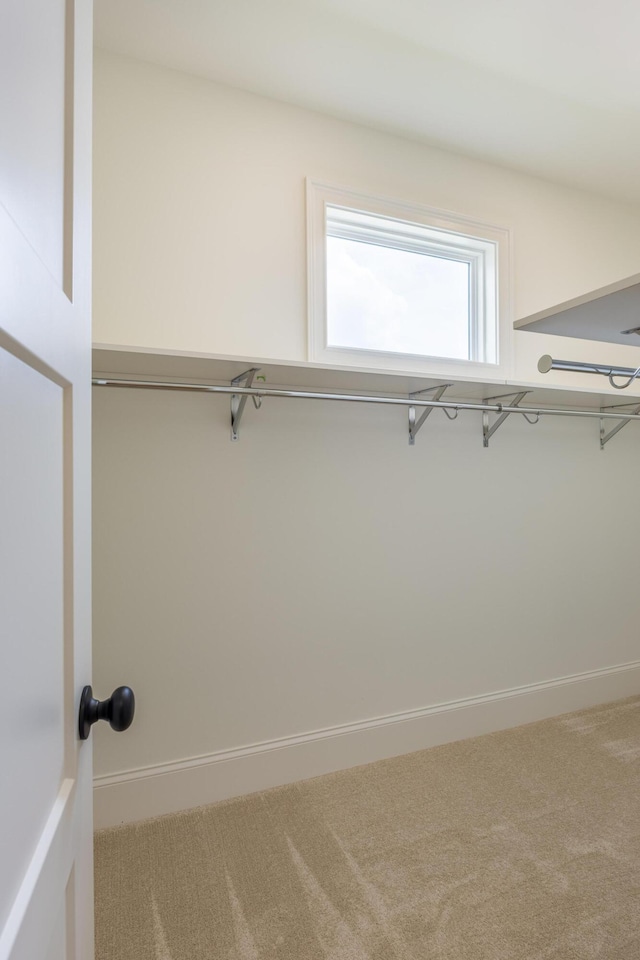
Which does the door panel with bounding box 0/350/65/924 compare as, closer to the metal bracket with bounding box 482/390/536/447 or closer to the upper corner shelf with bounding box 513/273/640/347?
the upper corner shelf with bounding box 513/273/640/347

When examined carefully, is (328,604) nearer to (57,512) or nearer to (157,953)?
(157,953)

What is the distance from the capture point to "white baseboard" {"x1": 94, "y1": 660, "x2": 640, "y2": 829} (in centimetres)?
202

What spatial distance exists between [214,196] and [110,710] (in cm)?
195

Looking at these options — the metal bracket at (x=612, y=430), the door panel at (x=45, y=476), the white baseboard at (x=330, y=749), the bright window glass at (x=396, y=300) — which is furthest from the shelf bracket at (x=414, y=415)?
the door panel at (x=45, y=476)

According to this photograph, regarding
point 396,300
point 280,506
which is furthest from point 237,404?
point 396,300

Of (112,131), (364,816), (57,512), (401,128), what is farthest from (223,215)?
(364,816)

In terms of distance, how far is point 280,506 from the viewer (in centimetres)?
227

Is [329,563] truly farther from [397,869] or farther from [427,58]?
[427,58]

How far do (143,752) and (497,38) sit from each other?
8.77ft

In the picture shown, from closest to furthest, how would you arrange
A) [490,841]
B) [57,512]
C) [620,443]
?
[57,512] → [490,841] → [620,443]

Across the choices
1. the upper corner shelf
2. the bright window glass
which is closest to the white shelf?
the bright window glass

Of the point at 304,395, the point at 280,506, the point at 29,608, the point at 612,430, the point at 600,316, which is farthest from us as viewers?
the point at 612,430

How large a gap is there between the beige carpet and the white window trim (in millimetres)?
1569

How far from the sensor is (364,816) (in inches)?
80.4
